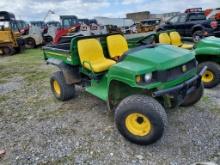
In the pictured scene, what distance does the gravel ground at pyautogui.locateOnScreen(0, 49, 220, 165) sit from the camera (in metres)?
2.77

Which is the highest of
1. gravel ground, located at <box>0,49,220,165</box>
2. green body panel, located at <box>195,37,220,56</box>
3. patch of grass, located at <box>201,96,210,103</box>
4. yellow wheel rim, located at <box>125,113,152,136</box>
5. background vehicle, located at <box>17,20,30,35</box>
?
background vehicle, located at <box>17,20,30,35</box>

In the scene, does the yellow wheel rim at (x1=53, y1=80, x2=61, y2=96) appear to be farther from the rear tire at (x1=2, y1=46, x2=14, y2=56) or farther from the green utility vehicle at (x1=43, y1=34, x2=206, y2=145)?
the rear tire at (x1=2, y1=46, x2=14, y2=56)

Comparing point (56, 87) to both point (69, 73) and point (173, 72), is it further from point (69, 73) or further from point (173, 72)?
point (173, 72)

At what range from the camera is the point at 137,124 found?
9.65ft

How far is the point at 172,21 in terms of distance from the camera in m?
12.3

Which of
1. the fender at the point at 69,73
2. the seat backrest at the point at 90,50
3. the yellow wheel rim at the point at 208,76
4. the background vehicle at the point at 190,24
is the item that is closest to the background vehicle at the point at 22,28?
the background vehicle at the point at 190,24

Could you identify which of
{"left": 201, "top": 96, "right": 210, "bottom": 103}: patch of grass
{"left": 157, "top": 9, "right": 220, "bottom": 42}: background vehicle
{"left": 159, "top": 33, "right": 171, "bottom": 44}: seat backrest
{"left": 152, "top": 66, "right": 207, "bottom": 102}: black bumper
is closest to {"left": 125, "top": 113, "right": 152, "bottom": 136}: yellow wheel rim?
{"left": 152, "top": 66, "right": 207, "bottom": 102}: black bumper

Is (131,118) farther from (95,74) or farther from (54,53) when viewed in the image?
(54,53)

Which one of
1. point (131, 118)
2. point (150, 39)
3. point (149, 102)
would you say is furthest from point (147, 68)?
point (150, 39)

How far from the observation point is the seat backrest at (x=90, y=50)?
3979 millimetres

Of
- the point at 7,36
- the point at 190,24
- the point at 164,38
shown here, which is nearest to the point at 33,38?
the point at 7,36

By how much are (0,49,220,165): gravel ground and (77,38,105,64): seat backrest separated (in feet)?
2.90

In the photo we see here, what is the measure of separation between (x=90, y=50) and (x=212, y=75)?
2547 mm

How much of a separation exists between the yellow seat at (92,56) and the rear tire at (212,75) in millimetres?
1983
